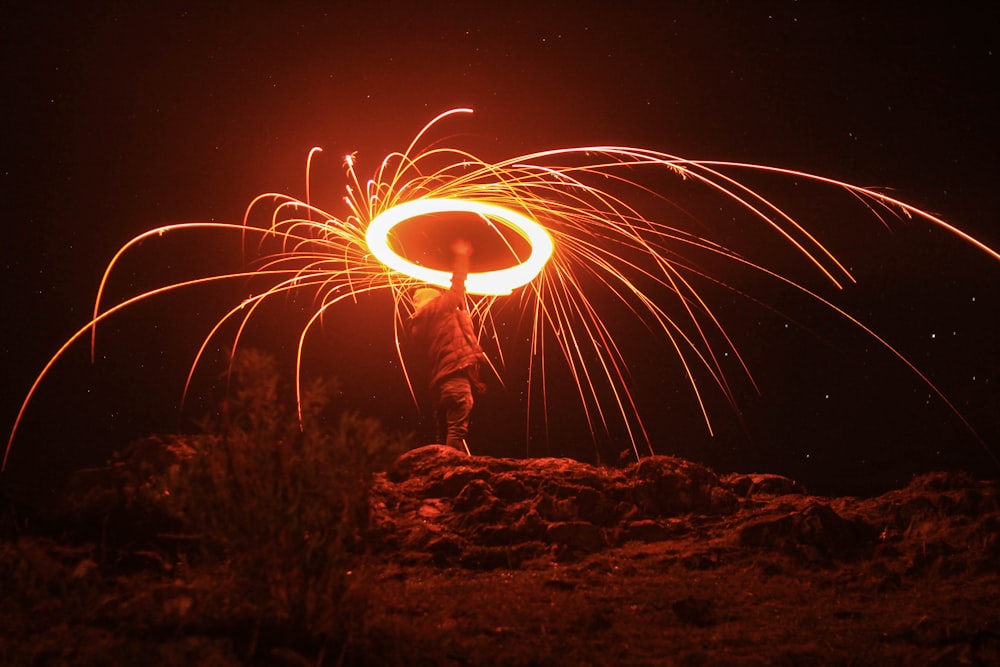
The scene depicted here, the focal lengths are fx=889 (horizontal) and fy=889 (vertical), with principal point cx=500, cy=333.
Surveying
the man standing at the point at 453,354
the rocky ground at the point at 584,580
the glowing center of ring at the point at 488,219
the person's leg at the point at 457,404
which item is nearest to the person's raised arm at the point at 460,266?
the man standing at the point at 453,354

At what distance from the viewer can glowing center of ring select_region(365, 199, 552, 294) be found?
13102 mm

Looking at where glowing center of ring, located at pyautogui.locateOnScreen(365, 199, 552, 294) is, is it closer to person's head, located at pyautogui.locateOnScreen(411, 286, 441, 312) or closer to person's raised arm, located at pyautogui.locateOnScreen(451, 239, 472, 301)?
person's head, located at pyautogui.locateOnScreen(411, 286, 441, 312)

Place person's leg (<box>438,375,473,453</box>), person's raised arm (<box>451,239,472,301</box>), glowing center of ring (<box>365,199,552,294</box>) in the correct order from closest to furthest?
glowing center of ring (<box>365,199,552,294</box>) → person's leg (<box>438,375,473,453</box>) → person's raised arm (<box>451,239,472,301</box>)

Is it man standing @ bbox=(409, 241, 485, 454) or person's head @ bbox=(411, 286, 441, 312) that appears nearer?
man standing @ bbox=(409, 241, 485, 454)

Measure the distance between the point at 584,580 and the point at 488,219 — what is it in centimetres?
691

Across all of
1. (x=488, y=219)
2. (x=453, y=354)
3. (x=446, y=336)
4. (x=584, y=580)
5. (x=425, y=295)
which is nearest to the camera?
(x=584, y=580)

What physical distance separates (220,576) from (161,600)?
0.67 m

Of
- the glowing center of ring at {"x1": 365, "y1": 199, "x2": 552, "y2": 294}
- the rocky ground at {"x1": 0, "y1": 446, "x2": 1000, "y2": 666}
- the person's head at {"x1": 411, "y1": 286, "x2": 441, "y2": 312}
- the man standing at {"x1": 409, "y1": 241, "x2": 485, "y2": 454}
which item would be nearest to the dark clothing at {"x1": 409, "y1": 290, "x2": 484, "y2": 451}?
the man standing at {"x1": 409, "y1": 241, "x2": 485, "y2": 454}

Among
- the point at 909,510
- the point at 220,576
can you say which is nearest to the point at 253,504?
the point at 220,576

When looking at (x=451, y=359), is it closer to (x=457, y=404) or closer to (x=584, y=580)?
(x=457, y=404)

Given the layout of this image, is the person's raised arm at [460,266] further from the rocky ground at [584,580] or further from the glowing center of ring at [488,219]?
the rocky ground at [584,580]

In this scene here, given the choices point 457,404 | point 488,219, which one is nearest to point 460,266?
point 488,219

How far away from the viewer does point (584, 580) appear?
29.2 ft

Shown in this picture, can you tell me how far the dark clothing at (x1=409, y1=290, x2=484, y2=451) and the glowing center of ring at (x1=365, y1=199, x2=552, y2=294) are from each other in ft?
2.39
